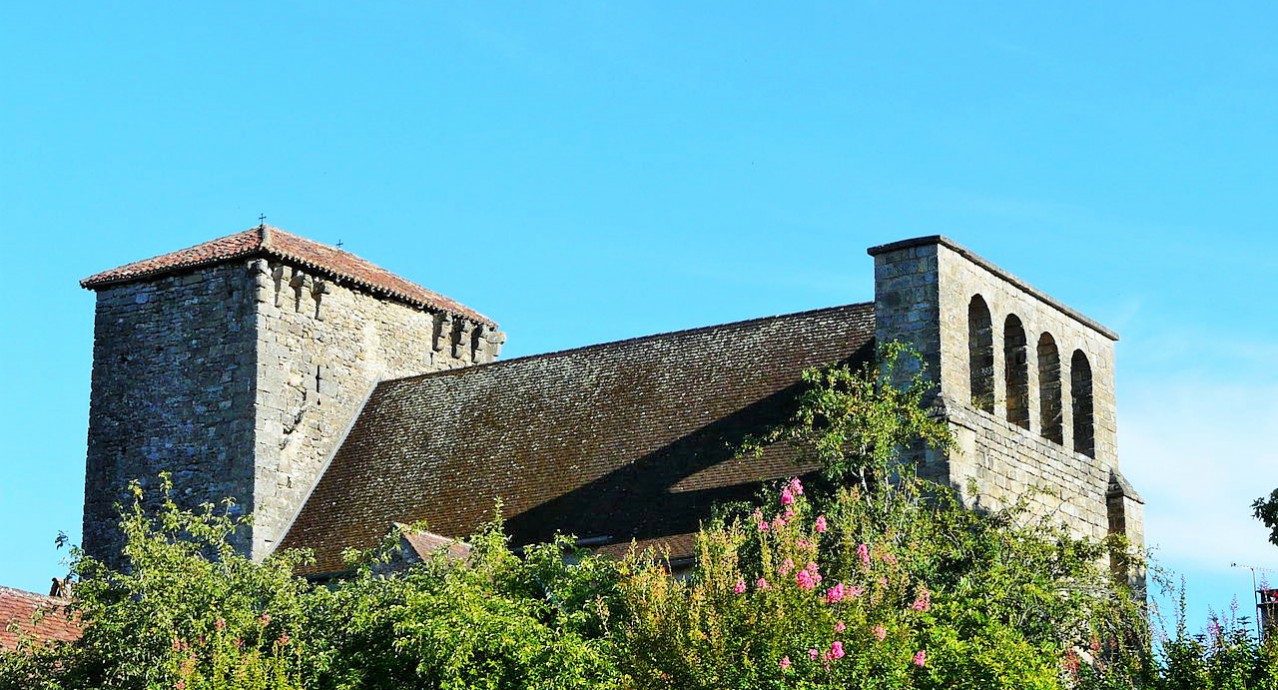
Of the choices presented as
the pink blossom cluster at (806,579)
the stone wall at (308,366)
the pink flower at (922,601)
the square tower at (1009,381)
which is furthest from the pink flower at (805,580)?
the stone wall at (308,366)

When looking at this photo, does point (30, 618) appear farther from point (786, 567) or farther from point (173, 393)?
point (786, 567)

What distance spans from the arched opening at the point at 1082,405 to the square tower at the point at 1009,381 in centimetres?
1

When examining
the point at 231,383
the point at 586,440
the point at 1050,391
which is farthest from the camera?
the point at 231,383

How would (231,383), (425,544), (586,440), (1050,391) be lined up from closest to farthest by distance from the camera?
(425,544), (1050,391), (586,440), (231,383)

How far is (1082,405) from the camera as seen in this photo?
90.9ft

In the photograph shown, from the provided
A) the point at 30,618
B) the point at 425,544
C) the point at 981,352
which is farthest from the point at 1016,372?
the point at 30,618

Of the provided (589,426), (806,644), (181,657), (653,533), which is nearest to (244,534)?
(589,426)

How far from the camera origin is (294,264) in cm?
3117

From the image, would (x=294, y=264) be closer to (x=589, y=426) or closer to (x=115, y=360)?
(x=115, y=360)

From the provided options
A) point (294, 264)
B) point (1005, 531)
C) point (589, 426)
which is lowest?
point (1005, 531)

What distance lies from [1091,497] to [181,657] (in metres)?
12.9

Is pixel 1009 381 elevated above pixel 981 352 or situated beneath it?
situated beneath

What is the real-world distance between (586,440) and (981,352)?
5733mm

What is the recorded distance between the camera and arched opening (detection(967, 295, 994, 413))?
25484 millimetres
